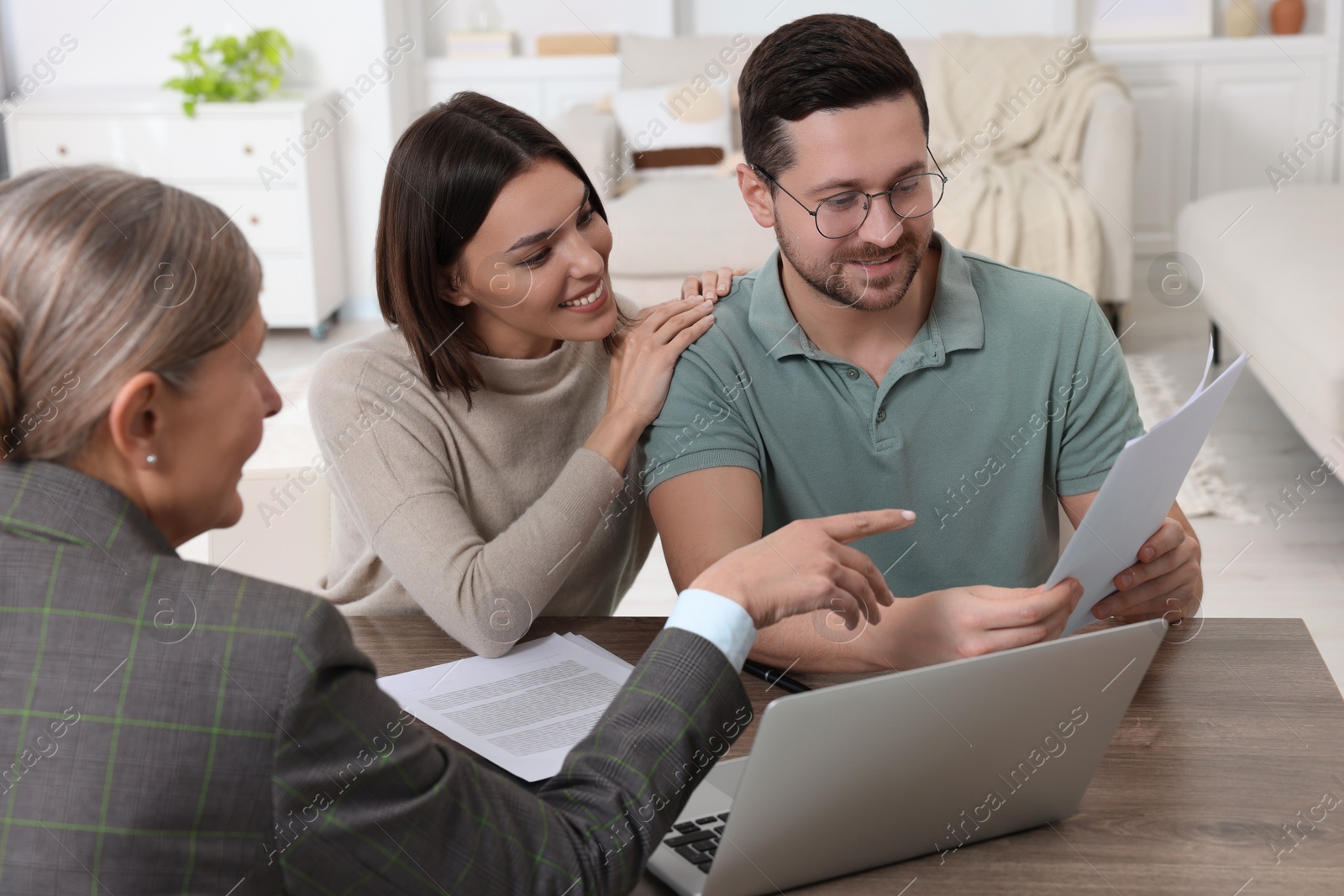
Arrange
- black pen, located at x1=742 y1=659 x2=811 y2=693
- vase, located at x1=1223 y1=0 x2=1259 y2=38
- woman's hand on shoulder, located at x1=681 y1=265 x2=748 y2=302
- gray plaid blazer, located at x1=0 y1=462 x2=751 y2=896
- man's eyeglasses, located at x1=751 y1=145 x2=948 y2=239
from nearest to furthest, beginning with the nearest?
gray plaid blazer, located at x1=0 y1=462 x2=751 y2=896
black pen, located at x1=742 y1=659 x2=811 y2=693
man's eyeglasses, located at x1=751 y1=145 x2=948 y2=239
woman's hand on shoulder, located at x1=681 y1=265 x2=748 y2=302
vase, located at x1=1223 y1=0 x2=1259 y2=38

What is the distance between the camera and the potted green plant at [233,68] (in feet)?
14.7

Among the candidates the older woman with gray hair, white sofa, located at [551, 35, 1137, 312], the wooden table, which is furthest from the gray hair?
white sofa, located at [551, 35, 1137, 312]

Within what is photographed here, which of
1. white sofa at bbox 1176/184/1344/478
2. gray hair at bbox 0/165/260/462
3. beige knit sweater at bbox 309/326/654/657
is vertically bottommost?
white sofa at bbox 1176/184/1344/478

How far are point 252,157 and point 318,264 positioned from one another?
0.44 m

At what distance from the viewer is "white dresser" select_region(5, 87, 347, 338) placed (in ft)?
14.6

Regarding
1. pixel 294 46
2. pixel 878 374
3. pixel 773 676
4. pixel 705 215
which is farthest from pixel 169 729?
pixel 294 46

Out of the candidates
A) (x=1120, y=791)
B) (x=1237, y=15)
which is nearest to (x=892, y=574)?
(x=1120, y=791)

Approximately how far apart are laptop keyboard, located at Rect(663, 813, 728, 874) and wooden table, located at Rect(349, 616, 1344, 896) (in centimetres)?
3

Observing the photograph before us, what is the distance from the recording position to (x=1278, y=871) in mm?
848

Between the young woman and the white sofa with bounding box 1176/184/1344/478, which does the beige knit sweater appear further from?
the white sofa with bounding box 1176/184/1344/478

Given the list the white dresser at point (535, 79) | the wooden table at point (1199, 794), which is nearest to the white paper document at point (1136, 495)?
the wooden table at point (1199, 794)

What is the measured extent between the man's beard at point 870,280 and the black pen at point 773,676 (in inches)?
18.6

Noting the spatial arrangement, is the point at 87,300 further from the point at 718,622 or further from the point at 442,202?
the point at 442,202

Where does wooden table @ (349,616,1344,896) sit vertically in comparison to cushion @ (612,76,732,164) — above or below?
below
